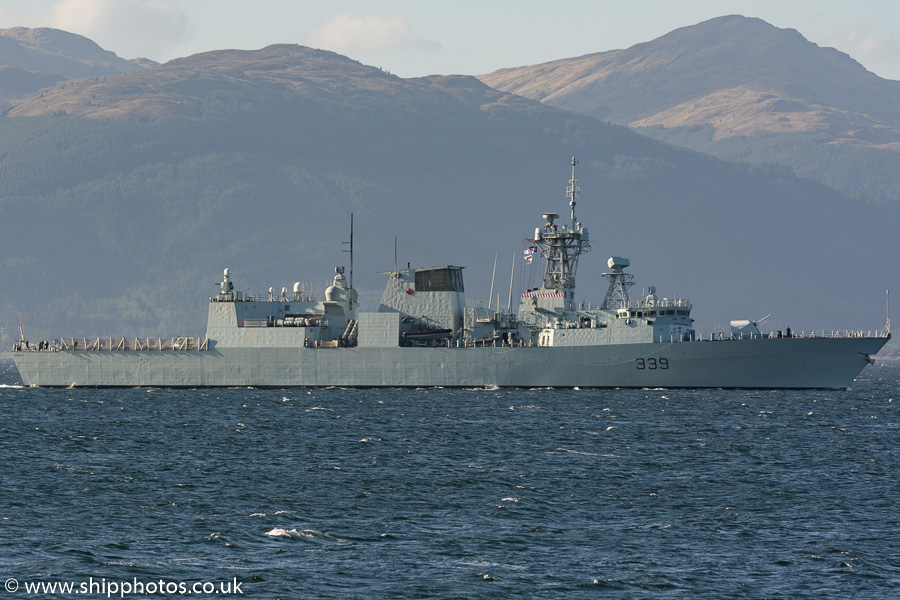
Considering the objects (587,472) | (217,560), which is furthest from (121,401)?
(217,560)

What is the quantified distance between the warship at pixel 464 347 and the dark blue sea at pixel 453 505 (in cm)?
1008

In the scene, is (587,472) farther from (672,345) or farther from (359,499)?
(672,345)

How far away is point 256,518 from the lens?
90.1 ft

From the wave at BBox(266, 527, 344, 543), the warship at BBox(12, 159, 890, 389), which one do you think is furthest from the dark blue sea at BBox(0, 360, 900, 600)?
the warship at BBox(12, 159, 890, 389)

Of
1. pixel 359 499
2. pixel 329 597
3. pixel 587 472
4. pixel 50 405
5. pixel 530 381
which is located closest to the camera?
pixel 329 597

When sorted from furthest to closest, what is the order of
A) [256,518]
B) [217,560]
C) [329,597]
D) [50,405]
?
[50,405], [256,518], [217,560], [329,597]

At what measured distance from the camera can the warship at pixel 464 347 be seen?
200 feet

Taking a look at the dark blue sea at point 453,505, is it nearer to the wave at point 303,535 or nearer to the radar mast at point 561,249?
the wave at point 303,535

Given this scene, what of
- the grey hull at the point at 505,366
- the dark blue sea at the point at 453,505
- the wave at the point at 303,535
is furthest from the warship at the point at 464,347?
the wave at the point at 303,535

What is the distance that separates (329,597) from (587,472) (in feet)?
47.5

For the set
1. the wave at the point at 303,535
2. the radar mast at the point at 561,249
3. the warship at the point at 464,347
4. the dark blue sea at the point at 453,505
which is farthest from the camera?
the radar mast at the point at 561,249

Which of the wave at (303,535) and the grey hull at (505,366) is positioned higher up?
the grey hull at (505,366)

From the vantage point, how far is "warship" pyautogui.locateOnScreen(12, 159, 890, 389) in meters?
60.9

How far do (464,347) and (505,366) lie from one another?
8.20ft
